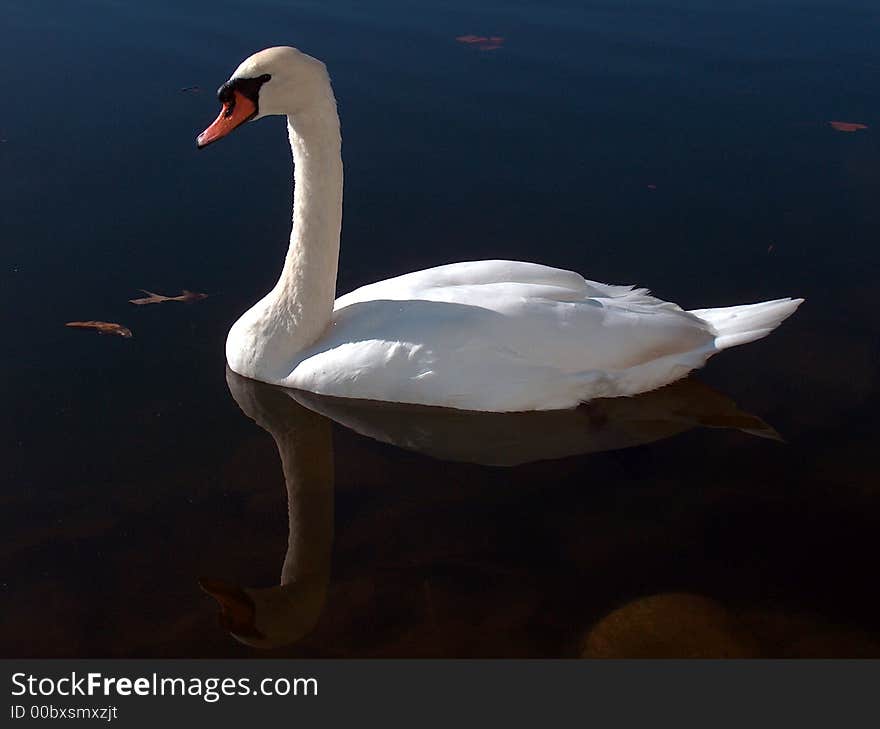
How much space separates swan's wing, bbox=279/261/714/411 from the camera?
20.2ft

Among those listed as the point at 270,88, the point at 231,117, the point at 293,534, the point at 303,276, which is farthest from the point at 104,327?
the point at 293,534

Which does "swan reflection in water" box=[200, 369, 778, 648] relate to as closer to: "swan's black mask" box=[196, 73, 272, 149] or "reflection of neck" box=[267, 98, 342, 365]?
"reflection of neck" box=[267, 98, 342, 365]

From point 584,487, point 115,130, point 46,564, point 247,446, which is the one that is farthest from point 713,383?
point 115,130

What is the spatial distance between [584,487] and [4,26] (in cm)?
841

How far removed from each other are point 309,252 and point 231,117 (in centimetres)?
88

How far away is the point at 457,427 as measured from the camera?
20.6ft

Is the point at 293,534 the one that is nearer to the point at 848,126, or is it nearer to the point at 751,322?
the point at 751,322

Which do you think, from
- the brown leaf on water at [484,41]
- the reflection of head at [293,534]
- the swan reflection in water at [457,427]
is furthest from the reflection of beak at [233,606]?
the brown leaf on water at [484,41]

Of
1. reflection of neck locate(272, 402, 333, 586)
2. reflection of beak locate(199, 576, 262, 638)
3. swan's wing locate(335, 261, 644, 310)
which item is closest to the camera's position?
reflection of beak locate(199, 576, 262, 638)

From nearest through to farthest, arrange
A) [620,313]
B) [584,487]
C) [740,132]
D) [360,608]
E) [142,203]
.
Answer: [360,608] < [584,487] < [620,313] < [142,203] < [740,132]

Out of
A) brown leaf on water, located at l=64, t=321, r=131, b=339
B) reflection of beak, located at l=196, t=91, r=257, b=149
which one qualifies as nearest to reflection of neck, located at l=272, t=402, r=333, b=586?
brown leaf on water, located at l=64, t=321, r=131, b=339

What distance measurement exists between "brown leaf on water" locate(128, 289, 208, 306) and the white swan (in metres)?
0.80

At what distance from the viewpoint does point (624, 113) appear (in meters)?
10.3

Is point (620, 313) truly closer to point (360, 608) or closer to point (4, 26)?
point (360, 608)
